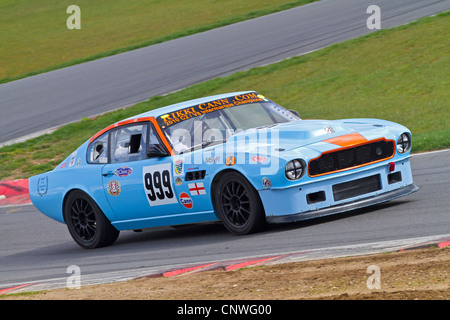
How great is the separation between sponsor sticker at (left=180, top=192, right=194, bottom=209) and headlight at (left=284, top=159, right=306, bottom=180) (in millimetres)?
1188

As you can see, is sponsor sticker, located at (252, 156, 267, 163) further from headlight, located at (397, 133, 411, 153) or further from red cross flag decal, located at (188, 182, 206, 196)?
headlight, located at (397, 133, 411, 153)

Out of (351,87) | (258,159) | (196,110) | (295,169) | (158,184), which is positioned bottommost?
(158,184)

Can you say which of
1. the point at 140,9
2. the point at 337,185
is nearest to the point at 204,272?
the point at 337,185

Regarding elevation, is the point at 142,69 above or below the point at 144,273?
above

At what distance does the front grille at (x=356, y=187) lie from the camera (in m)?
7.09

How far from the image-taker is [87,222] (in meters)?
8.80

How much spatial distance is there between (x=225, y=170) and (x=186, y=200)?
0.67 m

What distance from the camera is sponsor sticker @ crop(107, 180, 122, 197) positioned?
27.0ft

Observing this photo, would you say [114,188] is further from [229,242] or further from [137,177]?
[229,242]

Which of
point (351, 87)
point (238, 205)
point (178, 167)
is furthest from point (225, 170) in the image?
point (351, 87)

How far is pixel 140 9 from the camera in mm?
37406

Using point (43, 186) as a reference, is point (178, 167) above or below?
above
